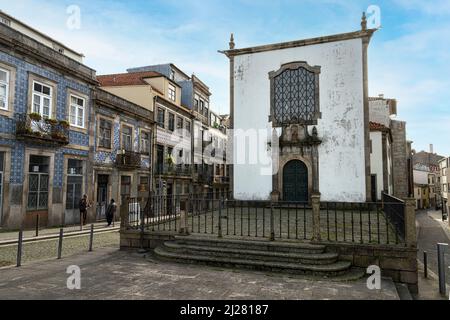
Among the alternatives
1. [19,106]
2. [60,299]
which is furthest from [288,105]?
[60,299]

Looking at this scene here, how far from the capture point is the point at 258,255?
7.14 meters

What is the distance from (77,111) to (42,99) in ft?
8.01

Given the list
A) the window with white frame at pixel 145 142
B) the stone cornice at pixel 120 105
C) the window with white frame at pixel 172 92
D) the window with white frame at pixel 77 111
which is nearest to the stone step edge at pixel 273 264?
the window with white frame at pixel 77 111

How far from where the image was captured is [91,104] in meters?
18.9

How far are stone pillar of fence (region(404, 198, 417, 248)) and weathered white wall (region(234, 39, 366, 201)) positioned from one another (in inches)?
381

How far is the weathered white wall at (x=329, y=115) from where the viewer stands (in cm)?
1614

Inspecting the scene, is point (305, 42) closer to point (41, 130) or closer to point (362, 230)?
point (362, 230)

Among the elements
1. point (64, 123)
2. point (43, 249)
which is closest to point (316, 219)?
point (43, 249)

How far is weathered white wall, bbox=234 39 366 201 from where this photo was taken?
53.0ft

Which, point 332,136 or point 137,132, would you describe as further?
point 137,132

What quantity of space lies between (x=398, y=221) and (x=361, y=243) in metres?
1.81

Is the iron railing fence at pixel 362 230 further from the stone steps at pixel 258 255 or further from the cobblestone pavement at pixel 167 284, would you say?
the cobblestone pavement at pixel 167 284

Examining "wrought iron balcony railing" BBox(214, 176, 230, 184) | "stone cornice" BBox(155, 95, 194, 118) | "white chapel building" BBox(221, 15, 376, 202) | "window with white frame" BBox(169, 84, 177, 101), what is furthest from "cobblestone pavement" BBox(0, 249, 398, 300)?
"wrought iron balcony railing" BBox(214, 176, 230, 184)

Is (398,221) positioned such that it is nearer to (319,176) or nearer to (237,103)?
A: (319,176)
